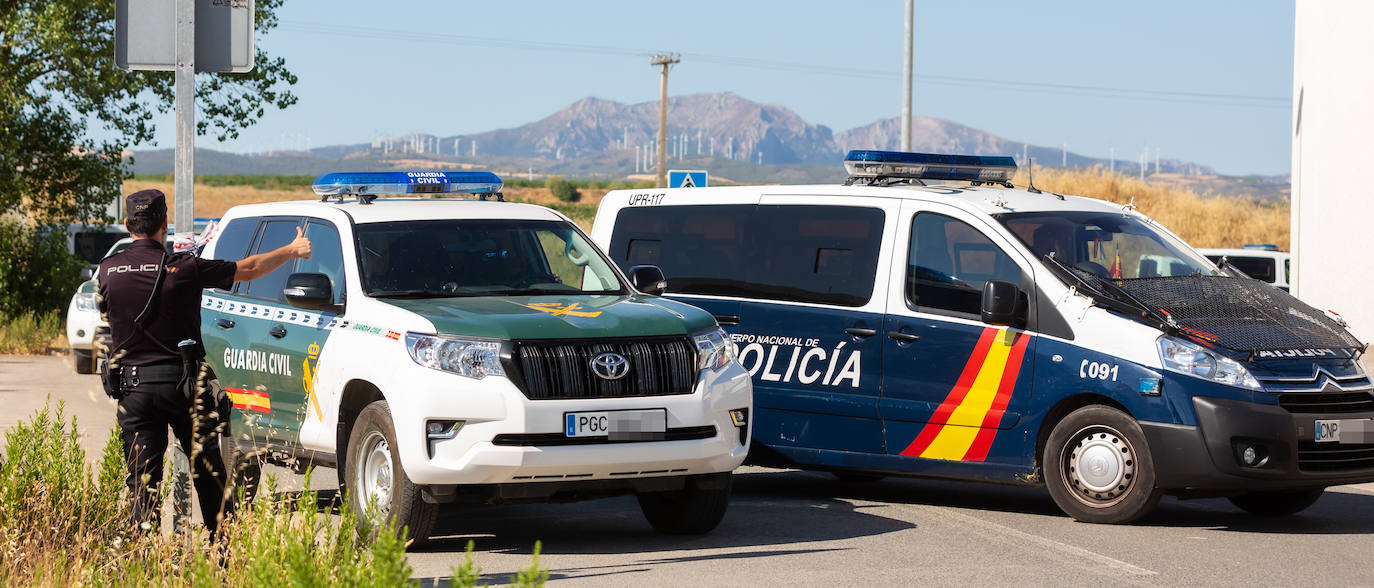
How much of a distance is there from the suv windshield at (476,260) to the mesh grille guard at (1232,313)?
285 cm

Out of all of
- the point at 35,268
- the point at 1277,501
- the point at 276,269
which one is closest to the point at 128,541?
the point at 276,269

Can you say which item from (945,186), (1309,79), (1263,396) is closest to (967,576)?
(1263,396)

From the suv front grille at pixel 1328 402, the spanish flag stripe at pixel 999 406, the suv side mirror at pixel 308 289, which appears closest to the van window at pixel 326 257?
the suv side mirror at pixel 308 289

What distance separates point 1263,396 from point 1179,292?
2.89 feet

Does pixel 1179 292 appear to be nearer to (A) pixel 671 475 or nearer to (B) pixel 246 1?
(A) pixel 671 475

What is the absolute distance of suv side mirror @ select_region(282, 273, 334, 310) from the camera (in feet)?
27.7

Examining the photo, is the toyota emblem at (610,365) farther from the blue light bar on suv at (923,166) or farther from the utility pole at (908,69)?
the utility pole at (908,69)

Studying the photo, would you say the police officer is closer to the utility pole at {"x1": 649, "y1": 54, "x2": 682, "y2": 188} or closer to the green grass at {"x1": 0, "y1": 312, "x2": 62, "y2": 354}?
the green grass at {"x1": 0, "y1": 312, "x2": 62, "y2": 354}

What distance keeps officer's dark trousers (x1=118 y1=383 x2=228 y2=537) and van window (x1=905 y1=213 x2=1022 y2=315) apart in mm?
4480

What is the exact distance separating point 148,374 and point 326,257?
2.22 meters

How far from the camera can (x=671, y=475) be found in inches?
322

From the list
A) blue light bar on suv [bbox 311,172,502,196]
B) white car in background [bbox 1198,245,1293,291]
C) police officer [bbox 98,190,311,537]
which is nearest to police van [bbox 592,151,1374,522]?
blue light bar on suv [bbox 311,172,502,196]

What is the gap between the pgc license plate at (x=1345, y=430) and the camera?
29.1 ft

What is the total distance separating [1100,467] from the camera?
9.11 meters
